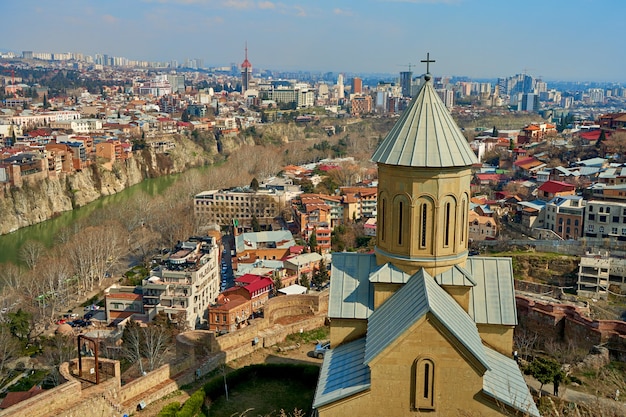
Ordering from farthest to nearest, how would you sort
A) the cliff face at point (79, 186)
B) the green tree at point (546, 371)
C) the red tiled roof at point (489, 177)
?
the red tiled roof at point (489, 177), the cliff face at point (79, 186), the green tree at point (546, 371)

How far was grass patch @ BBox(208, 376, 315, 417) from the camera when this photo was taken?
7.35m

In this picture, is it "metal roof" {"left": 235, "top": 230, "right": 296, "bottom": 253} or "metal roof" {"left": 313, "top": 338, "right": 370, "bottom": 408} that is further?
"metal roof" {"left": 235, "top": 230, "right": 296, "bottom": 253}

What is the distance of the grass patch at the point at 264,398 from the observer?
7.35 meters

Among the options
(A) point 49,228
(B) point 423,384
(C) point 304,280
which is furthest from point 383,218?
(A) point 49,228

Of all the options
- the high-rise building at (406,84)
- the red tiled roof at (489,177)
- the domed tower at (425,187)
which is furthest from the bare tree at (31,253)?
the high-rise building at (406,84)

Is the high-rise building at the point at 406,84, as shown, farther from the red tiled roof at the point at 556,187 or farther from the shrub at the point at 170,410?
the shrub at the point at 170,410

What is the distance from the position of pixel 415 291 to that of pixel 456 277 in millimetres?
545

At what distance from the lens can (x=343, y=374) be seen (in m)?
5.22

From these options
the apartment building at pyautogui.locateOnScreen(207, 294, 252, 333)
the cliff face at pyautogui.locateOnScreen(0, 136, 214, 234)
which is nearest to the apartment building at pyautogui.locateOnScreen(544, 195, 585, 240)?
the apartment building at pyautogui.locateOnScreen(207, 294, 252, 333)

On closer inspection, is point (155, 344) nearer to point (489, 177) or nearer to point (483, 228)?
point (483, 228)

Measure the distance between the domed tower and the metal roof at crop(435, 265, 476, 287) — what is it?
2.2 inches

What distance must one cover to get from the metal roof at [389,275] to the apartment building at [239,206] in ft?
59.8

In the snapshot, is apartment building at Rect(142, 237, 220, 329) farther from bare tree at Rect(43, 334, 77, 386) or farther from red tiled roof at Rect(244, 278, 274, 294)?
bare tree at Rect(43, 334, 77, 386)

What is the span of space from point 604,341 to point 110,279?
13.7m
